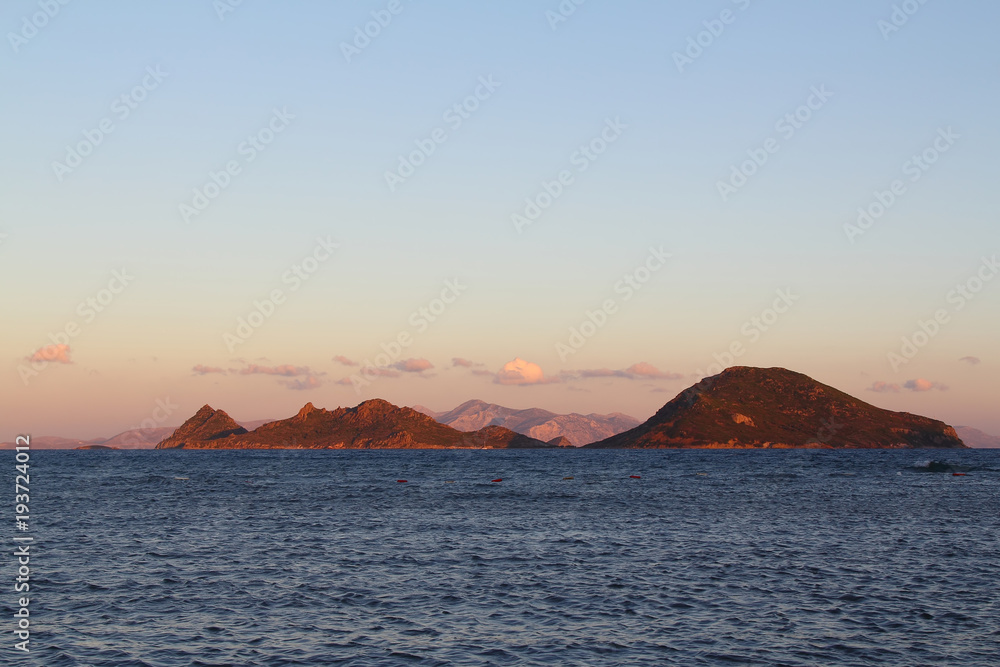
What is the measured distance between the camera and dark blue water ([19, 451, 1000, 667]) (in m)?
34.6

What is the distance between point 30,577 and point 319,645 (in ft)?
81.3

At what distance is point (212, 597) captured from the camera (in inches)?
1730

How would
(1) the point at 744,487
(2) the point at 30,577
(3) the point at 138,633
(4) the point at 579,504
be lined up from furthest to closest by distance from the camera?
(1) the point at 744,487
(4) the point at 579,504
(2) the point at 30,577
(3) the point at 138,633

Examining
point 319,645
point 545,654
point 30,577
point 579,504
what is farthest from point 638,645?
point 579,504

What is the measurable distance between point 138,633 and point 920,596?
3958 centimetres

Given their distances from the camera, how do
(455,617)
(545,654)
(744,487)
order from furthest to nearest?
(744,487) → (455,617) → (545,654)

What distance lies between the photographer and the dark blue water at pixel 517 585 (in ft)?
113

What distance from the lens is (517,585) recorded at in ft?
154

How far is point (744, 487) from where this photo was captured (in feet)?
403

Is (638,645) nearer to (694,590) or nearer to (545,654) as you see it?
(545,654)

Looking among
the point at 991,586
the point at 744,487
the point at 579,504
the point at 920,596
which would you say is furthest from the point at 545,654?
the point at 744,487

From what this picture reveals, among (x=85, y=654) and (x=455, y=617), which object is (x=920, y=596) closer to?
(x=455, y=617)

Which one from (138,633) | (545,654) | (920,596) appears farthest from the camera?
(920,596)

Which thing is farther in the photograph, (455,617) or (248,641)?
(455,617)
